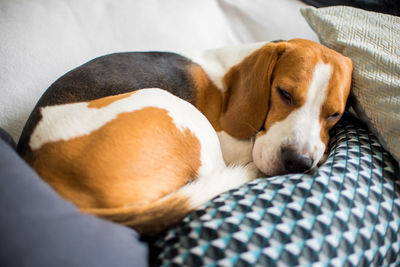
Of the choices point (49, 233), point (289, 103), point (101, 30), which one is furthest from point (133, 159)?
point (101, 30)

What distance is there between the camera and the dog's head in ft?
3.88

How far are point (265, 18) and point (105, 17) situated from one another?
1.18m

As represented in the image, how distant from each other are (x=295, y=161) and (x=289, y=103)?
28 cm

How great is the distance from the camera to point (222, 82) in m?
1.56

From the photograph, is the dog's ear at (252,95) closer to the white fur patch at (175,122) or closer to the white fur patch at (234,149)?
the white fur patch at (234,149)

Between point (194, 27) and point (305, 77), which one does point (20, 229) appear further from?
point (194, 27)

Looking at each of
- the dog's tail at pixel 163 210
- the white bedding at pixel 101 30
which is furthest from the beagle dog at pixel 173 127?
the white bedding at pixel 101 30

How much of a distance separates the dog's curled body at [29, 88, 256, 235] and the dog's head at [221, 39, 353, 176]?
16 cm

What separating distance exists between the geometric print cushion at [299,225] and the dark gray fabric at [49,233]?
0.15 meters

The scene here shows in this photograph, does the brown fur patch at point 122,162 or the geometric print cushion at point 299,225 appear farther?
the brown fur patch at point 122,162

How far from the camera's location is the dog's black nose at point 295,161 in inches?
44.4

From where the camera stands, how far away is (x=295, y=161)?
1132 millimetres

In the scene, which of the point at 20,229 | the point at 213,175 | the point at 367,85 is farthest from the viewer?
the point at 367,85

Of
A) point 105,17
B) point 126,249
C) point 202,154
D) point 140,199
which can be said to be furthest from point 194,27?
point 126,249
